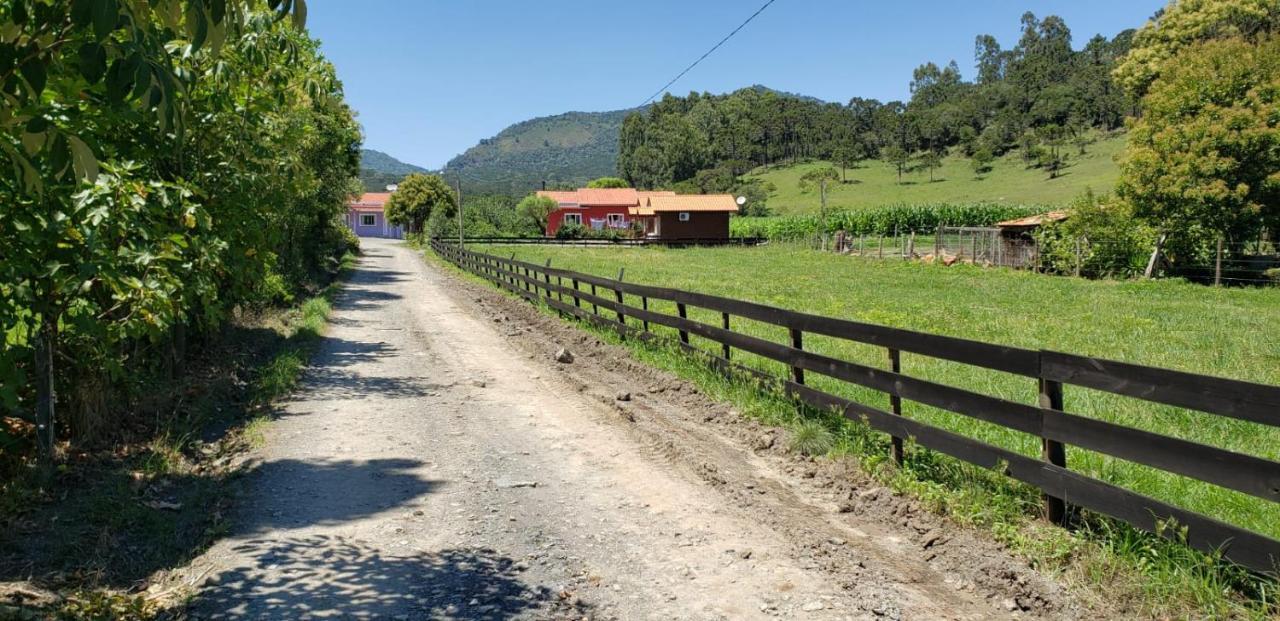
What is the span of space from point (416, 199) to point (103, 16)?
90.3m

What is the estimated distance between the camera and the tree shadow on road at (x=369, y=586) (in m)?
3.97

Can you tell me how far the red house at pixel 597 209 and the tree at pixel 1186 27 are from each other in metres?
46.9

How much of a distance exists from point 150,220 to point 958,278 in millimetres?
28330

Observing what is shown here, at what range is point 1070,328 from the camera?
14570mm

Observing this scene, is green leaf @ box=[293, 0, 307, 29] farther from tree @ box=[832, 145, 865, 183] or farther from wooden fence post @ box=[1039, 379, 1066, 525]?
tree @ box=[832, 145, 865, 183]

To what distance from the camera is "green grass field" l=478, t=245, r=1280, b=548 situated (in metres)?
6.16

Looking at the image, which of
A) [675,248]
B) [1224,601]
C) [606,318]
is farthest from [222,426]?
[675,248]

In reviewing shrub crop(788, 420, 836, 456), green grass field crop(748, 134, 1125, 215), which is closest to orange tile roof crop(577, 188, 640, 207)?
green grass field crop(748, 134, 1125, 215)

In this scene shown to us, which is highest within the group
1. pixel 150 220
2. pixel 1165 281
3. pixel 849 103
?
pixel 849 103

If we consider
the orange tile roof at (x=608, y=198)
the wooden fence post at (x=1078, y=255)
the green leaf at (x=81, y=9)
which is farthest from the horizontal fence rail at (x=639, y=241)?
the green leaf at (x=81, y=9)

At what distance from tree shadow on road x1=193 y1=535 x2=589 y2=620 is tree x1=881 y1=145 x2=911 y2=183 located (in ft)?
410

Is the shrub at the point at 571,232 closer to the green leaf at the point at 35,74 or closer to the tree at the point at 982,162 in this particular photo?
the tree at the point at 982,162

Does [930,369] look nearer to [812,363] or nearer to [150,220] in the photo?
[812,363]

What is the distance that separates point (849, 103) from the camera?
175 meters
